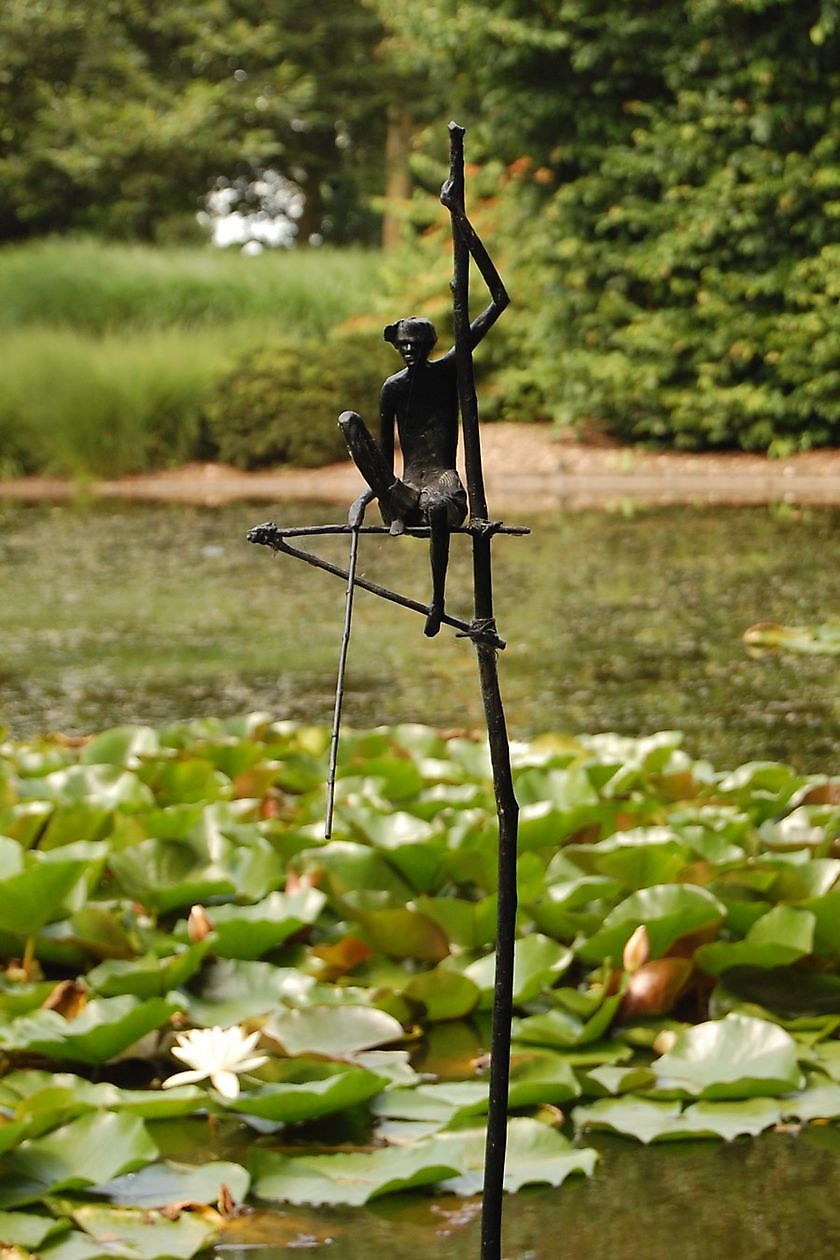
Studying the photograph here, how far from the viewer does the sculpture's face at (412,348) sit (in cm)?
106

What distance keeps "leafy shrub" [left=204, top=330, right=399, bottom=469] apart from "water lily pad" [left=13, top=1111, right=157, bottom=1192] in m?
13.3

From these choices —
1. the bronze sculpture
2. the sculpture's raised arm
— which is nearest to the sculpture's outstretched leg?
the bronze sculpture

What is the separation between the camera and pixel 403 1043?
2.44 metres

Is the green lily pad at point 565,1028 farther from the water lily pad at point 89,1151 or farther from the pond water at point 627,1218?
the water lily pad at point 89,1151

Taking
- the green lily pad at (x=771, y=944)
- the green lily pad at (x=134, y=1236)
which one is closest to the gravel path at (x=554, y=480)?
the green lily pad at (x=771, y=944)

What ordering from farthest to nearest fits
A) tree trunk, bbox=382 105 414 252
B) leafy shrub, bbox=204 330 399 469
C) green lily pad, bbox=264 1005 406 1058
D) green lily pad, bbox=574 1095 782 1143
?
tree trunk, bbox=382 105 414 252
leafy shrub, bbox=204 330 399 469
green lily pad, bbox=264 1005 406 1058
green lily pad, bbox=574 1095 782 1143

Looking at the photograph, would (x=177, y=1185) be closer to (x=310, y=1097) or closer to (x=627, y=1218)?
(x=310, y=1097)

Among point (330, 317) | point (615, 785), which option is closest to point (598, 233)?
point (330, 317)

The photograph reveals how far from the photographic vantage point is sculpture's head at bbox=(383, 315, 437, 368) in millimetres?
1057

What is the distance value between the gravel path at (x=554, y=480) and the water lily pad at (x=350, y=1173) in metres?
9.41

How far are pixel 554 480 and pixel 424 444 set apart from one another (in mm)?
12704

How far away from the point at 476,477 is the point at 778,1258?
1157 millimetres

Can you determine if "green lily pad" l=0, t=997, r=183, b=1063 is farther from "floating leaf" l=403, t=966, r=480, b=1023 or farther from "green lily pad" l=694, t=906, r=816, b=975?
"green lily pad" l=694, t=906, r=816, b=975

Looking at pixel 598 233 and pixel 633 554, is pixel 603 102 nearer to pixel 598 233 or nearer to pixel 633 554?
pixel 598 233
